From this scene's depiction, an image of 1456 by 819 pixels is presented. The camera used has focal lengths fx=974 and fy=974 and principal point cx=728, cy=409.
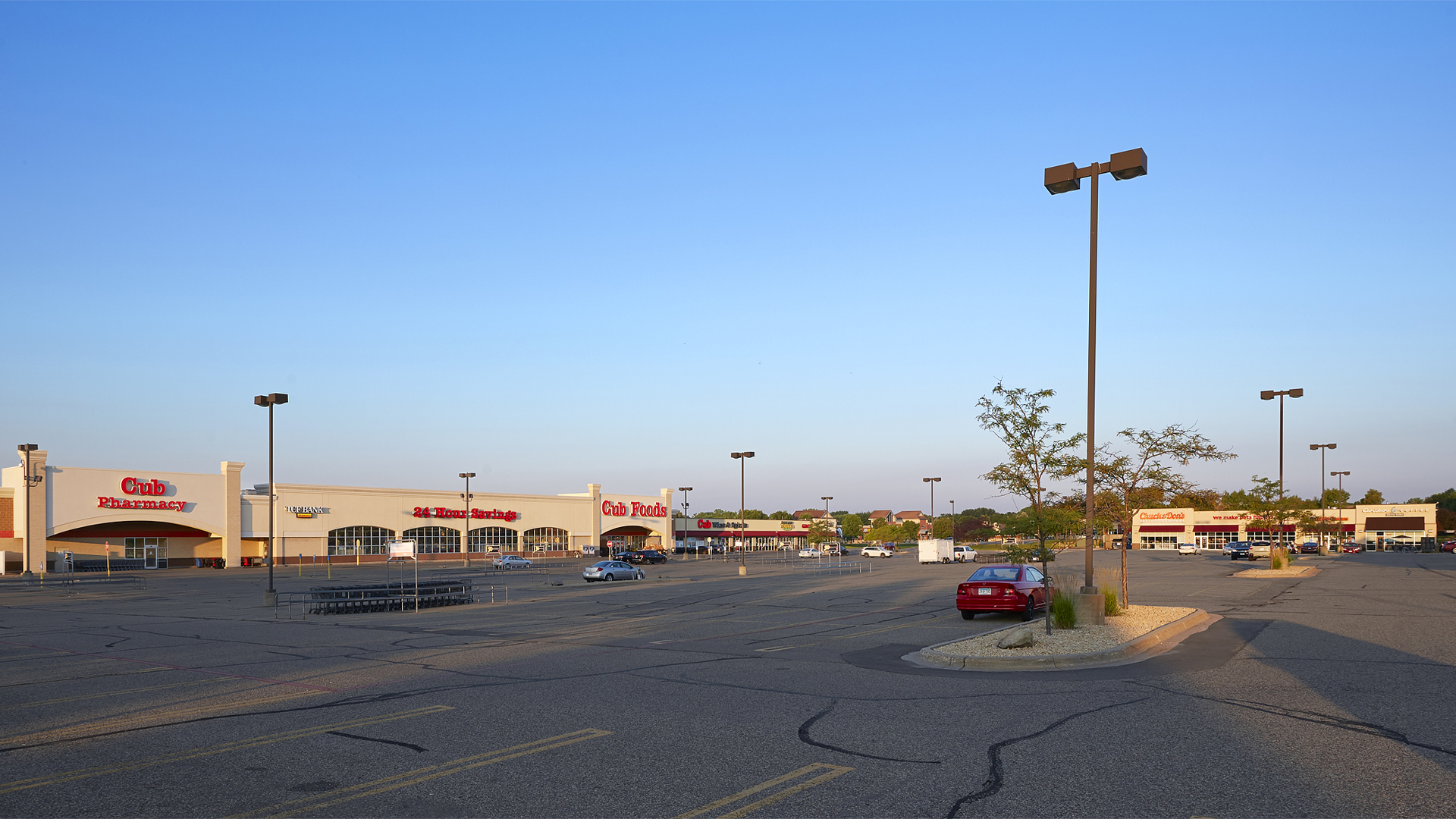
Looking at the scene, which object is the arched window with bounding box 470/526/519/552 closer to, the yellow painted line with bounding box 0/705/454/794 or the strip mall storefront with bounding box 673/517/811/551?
the strip mall storefront with bounding box 673/517/811/551

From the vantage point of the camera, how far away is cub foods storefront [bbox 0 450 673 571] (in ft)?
210

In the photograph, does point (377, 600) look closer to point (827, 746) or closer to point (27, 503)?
point (827, 746)

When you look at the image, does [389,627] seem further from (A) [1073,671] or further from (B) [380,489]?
(B) [380,489]

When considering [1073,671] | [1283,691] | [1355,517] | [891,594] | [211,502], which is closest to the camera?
[1283,691]

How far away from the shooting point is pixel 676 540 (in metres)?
120

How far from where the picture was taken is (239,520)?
74.2m

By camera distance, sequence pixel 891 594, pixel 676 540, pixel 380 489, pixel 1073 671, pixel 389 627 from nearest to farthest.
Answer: pixel 1073 671, pixel 389 627, pixel 891 594, pixel 380 489, pixel 676 540

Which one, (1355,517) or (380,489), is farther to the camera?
(1355,517)

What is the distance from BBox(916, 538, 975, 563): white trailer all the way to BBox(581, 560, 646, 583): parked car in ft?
95.5

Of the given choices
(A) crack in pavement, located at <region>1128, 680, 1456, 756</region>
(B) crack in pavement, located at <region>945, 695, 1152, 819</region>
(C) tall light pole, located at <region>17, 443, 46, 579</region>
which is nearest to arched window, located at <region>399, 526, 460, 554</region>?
(C) tall light pole, located at <region>17, 443, 46, 579</region>

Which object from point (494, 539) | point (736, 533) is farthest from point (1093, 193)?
point (736, 533)

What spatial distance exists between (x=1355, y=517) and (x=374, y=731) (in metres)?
156

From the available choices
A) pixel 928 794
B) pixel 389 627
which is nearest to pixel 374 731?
pixel 928 794

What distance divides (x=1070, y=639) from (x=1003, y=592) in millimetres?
5391
